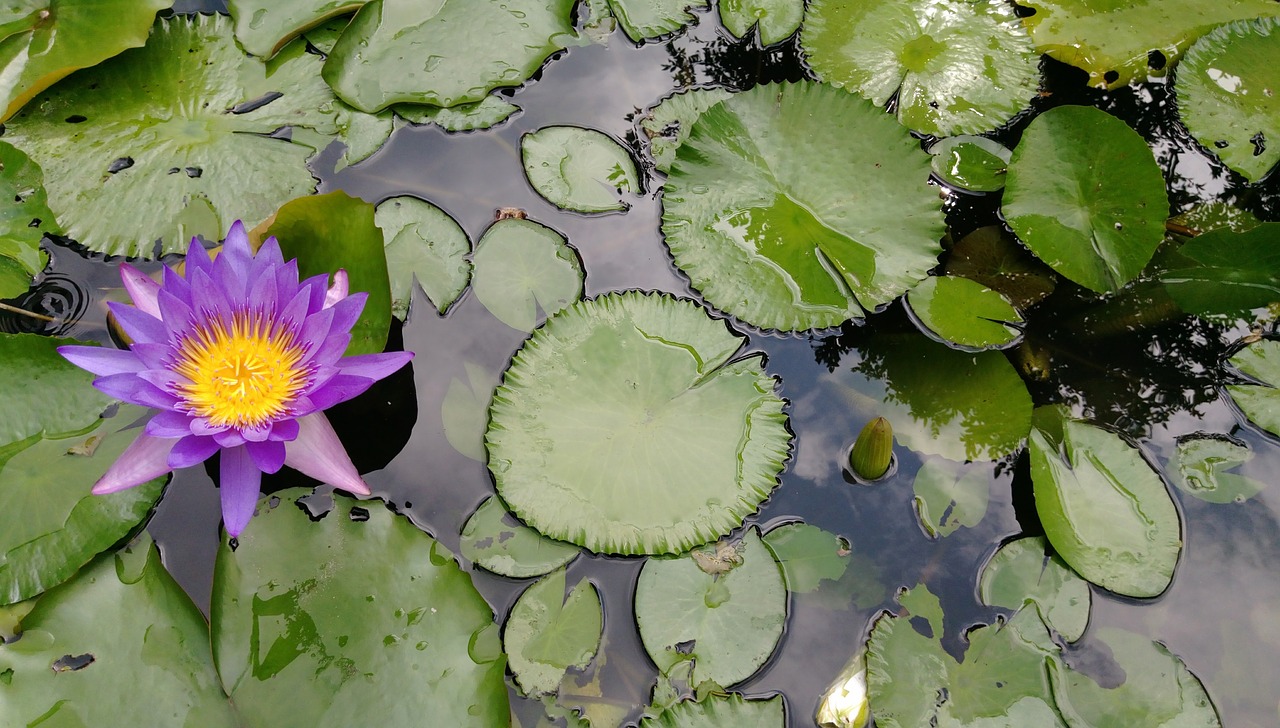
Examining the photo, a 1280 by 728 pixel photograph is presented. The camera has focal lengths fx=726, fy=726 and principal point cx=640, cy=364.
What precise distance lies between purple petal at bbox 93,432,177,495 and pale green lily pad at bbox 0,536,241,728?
21cm

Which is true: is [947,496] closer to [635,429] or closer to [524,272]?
[635,429]

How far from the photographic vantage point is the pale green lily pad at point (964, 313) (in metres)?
2.24

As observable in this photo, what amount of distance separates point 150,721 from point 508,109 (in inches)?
80.3

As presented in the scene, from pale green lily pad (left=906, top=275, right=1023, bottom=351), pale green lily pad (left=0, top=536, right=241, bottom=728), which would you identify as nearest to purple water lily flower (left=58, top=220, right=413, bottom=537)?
pale green lily pad (left=0, top=536, right=241, bottom=728)

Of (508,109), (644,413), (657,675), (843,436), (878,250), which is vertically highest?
(508,109)

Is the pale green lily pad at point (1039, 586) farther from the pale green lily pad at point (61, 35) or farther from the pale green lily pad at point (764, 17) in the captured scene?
the pale green lily pad at point (61, 35)

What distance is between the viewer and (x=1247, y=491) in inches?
82.5

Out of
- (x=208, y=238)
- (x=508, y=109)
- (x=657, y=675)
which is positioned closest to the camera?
(x=657, y=675)

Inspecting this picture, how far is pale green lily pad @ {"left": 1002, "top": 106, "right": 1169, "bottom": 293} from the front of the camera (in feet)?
7.52

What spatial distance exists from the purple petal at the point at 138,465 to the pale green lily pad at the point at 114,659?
213 mm

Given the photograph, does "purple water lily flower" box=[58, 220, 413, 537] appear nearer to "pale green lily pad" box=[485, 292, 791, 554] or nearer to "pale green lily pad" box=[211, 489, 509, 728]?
"pale green lily pad" box=[211, 489, 509, 728]

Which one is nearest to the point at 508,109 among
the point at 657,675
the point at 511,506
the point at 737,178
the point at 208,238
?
the point at 737,178

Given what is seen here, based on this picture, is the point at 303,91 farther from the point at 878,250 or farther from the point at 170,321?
the point at 878,250

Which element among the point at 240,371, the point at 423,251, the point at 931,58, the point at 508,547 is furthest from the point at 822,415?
the point at 240,371
